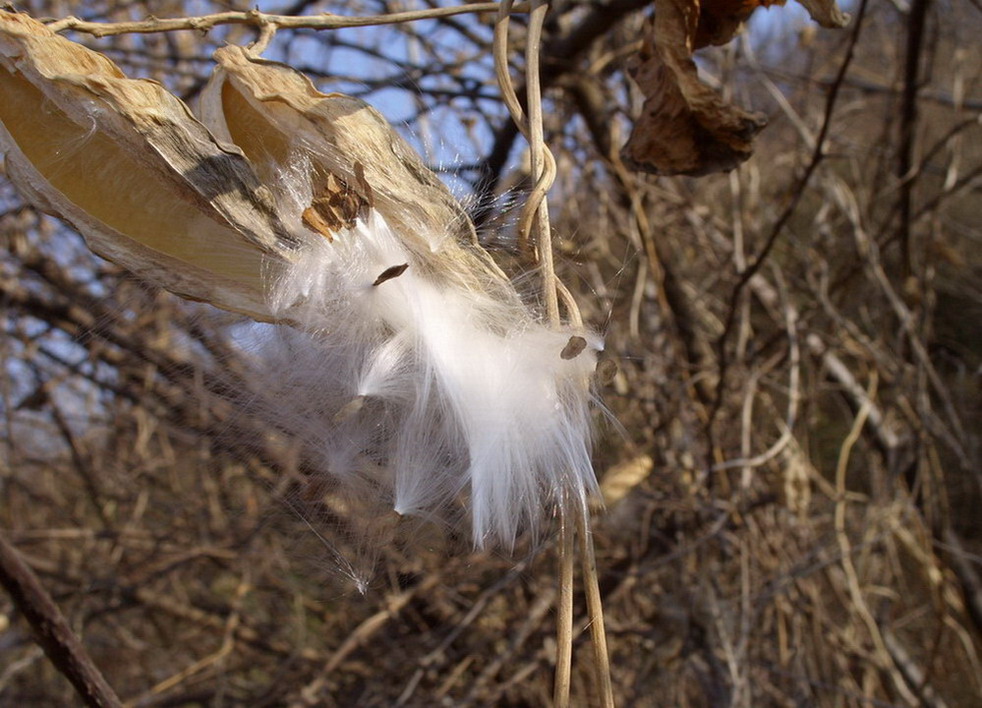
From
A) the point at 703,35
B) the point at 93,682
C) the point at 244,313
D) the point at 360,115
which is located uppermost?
the point at 703,35

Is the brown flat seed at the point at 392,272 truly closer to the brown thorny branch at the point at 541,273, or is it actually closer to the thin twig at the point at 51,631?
the brown thorny branch at the point at 541,273

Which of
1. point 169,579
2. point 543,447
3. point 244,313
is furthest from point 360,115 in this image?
point 169,579

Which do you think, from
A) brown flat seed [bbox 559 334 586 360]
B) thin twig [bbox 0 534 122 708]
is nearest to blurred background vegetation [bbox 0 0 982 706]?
thin twig [bbox 0 534 122 708]

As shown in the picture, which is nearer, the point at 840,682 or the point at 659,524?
the point at 840,682

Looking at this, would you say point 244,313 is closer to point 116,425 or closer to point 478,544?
point 478,544

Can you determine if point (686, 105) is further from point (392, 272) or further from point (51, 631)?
point (51, 631)

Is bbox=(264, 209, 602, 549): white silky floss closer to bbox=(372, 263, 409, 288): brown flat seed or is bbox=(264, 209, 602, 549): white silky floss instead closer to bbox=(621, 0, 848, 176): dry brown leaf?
bbox=(372, 263, 409, 288): brown flat seed
